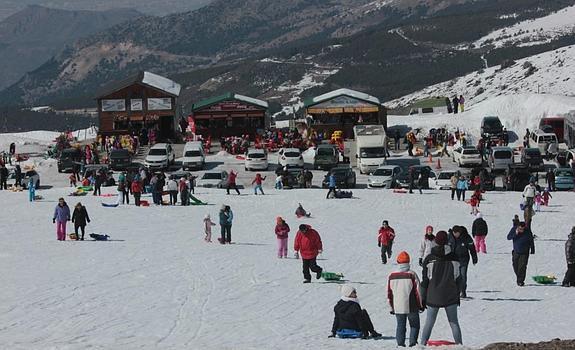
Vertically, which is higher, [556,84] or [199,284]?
[556,84]

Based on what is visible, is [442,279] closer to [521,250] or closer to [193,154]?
[521,250]

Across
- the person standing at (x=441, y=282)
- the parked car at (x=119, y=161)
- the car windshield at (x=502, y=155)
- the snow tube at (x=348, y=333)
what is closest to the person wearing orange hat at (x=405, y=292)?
the person standing at (x=441, y=282)

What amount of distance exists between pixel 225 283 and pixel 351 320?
6.30 m

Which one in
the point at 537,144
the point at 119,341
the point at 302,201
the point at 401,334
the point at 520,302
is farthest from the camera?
the point at 537,144

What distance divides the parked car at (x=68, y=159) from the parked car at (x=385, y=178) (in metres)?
15.2

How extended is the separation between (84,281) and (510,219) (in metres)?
14.6

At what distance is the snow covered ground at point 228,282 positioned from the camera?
57.0ft

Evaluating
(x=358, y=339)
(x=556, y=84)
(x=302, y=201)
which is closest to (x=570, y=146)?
(x=302, y=201)

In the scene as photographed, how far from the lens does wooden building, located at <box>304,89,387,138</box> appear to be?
66938 millimetres

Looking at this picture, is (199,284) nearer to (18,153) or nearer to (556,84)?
(18,153)

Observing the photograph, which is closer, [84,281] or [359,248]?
[84,281]

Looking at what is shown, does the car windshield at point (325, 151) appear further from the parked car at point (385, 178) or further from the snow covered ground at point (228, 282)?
the snow covered ground at point (228, 282)

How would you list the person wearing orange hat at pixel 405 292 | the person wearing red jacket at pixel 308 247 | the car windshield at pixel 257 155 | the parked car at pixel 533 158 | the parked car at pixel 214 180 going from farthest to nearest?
the car windshield at pixel 257 155 → the parked car at pixel 533 158 → the parked car at pixel 214 180 → the person wearing red jacket at pixel 308 247 → the person wearing orange hat at pixel 405 292

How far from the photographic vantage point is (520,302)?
787 inches
